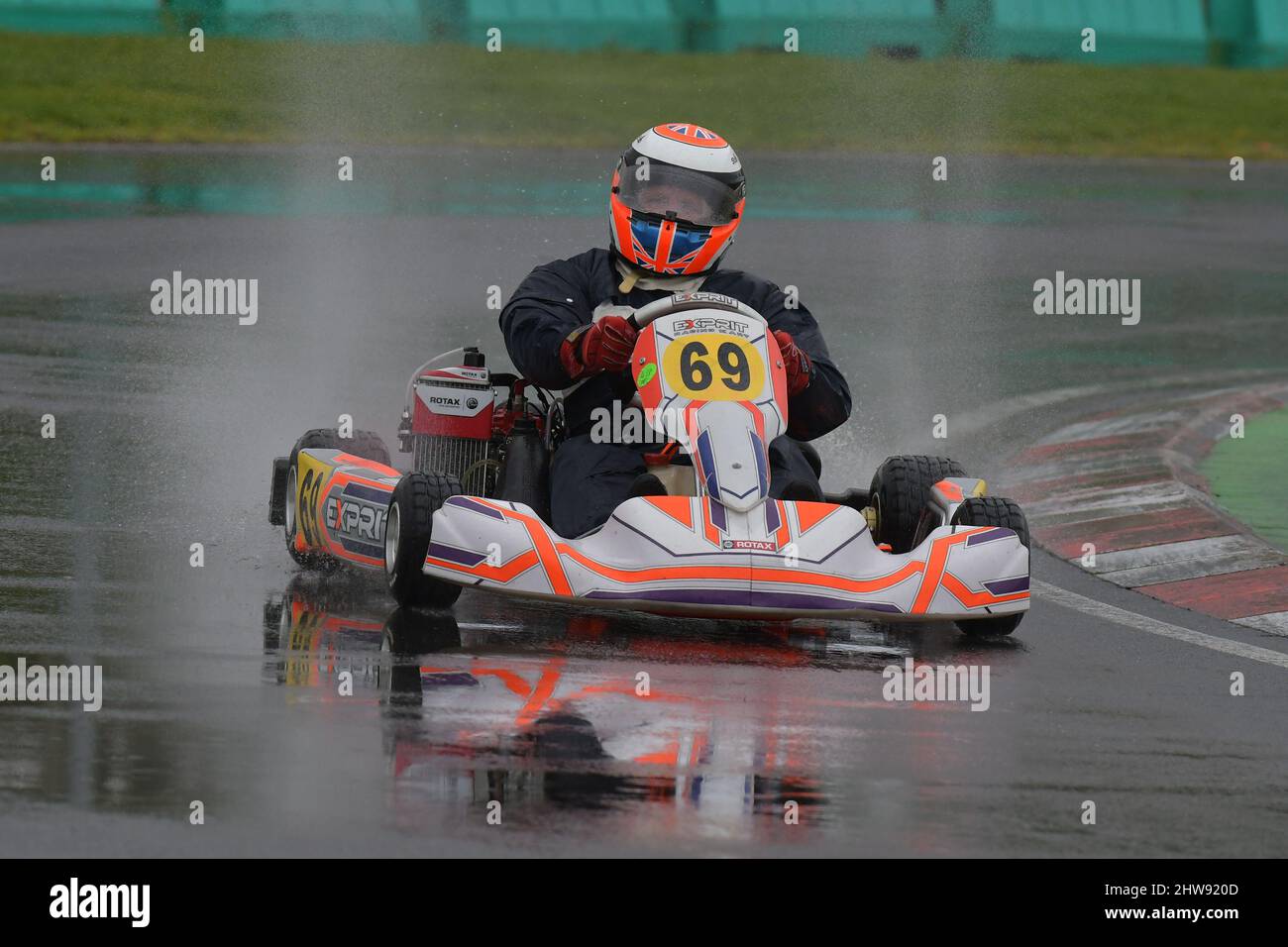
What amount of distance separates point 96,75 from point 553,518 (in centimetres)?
1999

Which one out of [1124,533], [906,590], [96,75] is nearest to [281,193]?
[96,75]

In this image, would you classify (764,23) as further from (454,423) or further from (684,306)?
(684,306)

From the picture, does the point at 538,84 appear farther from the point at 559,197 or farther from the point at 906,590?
the point at 906,590

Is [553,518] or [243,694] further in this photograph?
[553,518]

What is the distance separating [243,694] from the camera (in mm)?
6500

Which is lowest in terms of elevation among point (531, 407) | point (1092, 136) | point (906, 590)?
point (906, 590)

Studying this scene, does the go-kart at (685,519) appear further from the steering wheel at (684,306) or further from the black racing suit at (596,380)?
the black racing suit at (596,380)

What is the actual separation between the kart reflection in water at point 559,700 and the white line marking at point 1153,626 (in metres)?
1.11

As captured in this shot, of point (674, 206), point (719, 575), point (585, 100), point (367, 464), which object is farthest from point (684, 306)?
point (585, 100)

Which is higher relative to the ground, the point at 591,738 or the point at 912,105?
the point at 912,105

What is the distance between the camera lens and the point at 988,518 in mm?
8219

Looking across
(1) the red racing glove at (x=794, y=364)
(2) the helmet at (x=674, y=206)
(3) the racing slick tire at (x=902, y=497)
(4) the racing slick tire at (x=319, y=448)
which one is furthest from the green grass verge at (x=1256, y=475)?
(4) the racing slick tire at (x=319, y=448)

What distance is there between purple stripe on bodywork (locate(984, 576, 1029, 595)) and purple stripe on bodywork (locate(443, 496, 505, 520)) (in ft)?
5.13

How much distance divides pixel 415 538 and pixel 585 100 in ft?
69.0
